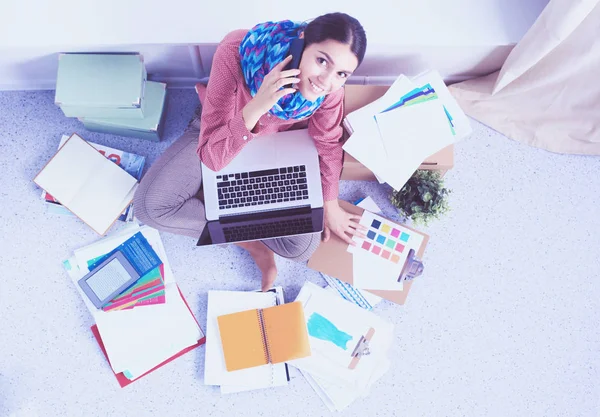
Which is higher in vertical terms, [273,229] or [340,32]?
[340,32]

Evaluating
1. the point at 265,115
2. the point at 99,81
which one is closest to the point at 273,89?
the point at 265,115

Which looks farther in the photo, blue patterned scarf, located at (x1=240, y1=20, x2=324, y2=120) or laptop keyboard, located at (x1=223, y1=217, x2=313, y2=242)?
laptop keyboard, located at (x1=223, y1=217, x2=313, y2=242)

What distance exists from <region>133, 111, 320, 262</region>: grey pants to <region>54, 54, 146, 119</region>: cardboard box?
6.7 inches

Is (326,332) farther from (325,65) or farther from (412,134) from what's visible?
(325,65)

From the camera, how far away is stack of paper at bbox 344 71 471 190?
1.30 m

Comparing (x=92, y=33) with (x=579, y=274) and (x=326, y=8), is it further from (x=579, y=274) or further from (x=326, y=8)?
(x=579, y=274)

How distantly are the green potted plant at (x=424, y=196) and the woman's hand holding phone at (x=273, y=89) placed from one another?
0.64 meters

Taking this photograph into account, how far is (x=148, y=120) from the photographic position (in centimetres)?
146

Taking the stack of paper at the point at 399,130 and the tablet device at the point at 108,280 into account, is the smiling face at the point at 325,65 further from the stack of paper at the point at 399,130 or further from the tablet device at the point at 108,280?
the tablet device at the point at 108,280

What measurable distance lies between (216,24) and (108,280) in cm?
81

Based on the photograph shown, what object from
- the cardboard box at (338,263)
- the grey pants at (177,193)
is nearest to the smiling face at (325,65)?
the grey pants at (177,193)

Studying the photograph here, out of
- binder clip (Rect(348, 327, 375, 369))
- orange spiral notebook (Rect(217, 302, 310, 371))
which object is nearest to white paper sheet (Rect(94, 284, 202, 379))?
orange spiral notebook (Rect(217, 302, 310, 371))

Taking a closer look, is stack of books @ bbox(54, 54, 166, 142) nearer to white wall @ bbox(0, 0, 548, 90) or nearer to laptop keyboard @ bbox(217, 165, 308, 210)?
Answer: white wall @ bbox(0, 0, 548, 90)

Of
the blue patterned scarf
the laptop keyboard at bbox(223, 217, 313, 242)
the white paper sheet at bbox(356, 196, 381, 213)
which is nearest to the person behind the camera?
the blue patterned scarf
